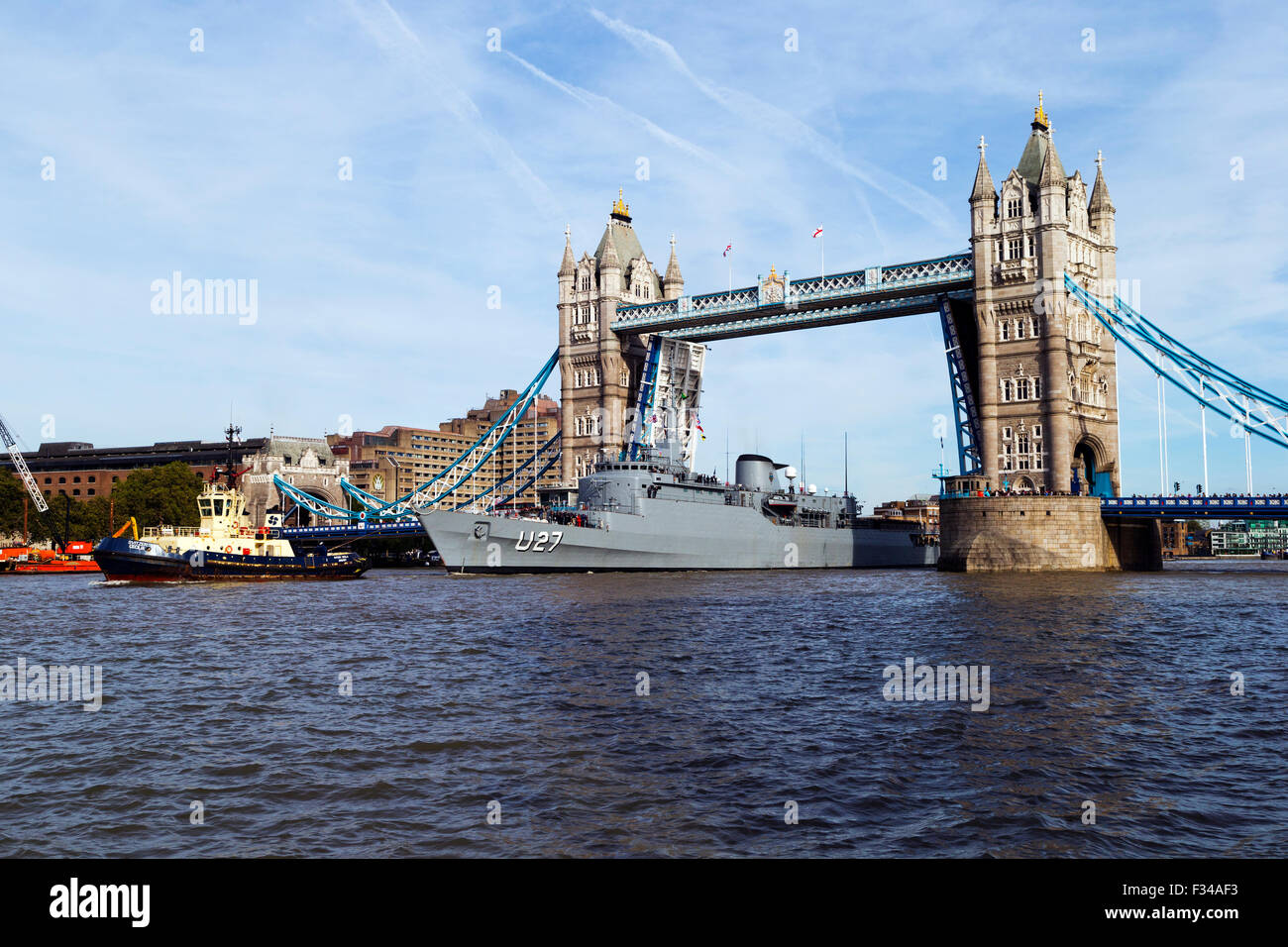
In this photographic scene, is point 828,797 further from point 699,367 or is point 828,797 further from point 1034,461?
point 699,367

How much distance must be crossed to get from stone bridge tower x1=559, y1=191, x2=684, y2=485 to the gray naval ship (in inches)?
994

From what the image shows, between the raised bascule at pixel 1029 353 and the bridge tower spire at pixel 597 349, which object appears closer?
the raised bascule at pixel 1029 353

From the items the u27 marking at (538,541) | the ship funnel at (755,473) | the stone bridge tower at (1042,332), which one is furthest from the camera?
the ship funnel at (755,473)

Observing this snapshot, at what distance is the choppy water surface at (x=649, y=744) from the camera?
33.6ft

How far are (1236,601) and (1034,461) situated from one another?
3188 centimetres

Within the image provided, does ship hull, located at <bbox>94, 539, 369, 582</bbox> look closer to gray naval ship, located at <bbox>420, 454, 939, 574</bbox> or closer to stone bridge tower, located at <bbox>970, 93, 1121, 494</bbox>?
Answer: gray naval ship, located at <bbox>420, 454, 939, 574</bbox>

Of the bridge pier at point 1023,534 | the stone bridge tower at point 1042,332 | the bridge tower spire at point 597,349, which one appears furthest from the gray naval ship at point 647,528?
the bridge tower spire at point 597,349

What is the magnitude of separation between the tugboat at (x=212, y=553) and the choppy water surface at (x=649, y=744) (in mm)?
28571

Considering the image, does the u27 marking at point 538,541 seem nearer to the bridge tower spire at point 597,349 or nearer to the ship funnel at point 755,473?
the ship funnel at point 755,473

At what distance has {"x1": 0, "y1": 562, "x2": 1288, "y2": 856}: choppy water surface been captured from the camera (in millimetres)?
10227

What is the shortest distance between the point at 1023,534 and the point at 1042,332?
19100 mm

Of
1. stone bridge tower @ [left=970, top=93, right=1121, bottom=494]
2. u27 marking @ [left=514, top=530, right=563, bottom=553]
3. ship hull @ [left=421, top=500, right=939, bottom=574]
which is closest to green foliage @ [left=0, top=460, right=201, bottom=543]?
ship hull @ [left=421, top=500, right=939, bottom=574]

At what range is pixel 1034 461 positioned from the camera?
240 ft
